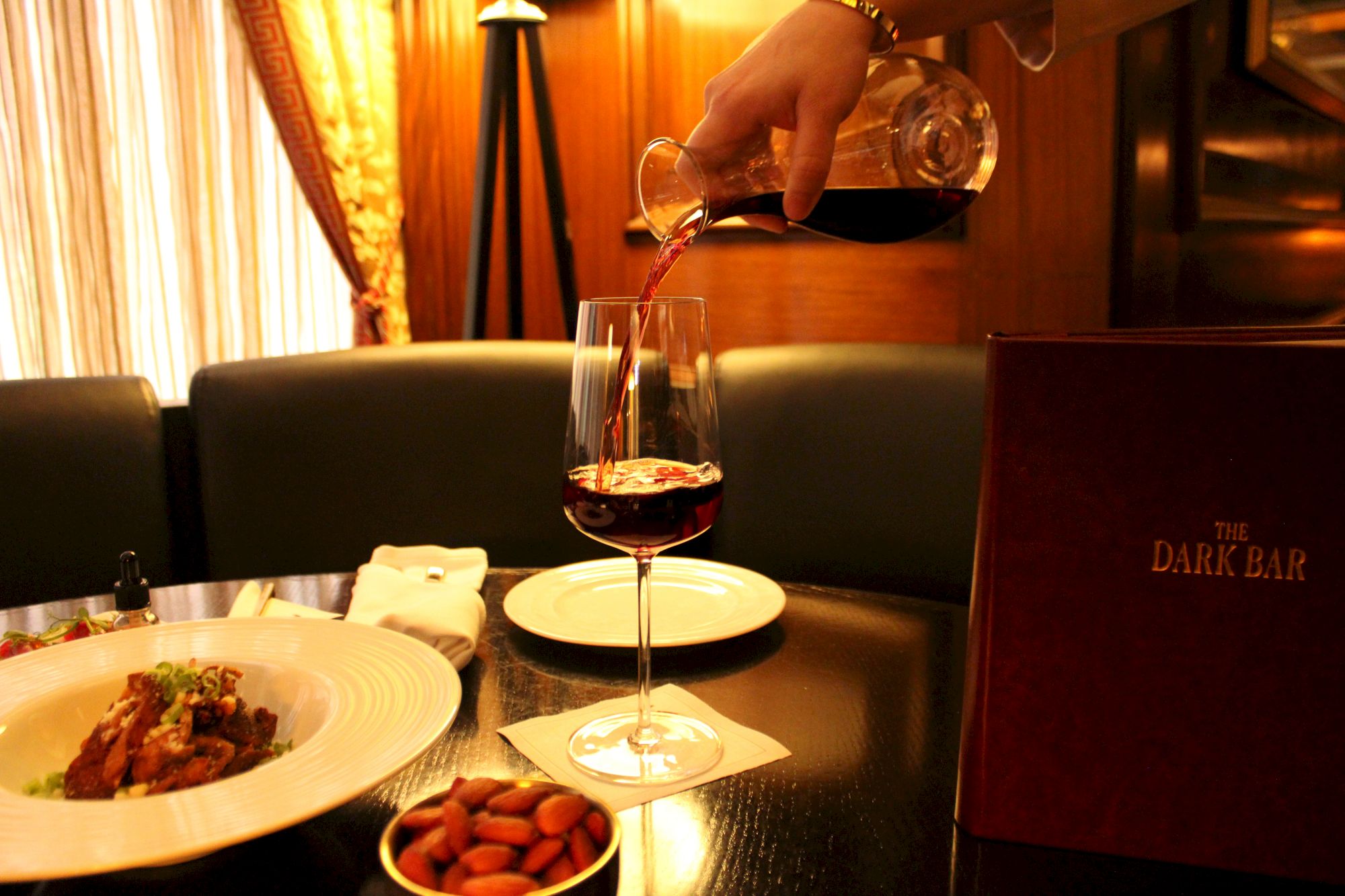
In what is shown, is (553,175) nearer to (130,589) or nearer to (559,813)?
(130,589)

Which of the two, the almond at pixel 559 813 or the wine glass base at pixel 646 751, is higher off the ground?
the almond at pixel 559 813

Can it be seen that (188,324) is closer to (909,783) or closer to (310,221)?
(310,221)

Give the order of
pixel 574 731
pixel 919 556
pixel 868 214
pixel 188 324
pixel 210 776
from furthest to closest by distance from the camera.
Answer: pixel 188 324, pixel 919 556, pixel 868 214, pixel 574 731, pixel 210 776

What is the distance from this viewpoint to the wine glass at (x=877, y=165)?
35.4 inches

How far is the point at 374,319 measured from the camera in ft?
10.2

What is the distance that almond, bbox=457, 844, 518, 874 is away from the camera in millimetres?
470

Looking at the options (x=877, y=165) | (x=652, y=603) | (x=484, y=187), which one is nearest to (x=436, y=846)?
(x=652, y=603)

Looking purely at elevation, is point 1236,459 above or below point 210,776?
above

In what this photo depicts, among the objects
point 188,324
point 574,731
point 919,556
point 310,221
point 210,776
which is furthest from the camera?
point 310,221

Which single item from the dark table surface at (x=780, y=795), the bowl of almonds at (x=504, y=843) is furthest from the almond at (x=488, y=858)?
the dark table surface at (x=780, y=795)

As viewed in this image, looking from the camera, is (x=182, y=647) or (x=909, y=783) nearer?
(x=909, y=783)

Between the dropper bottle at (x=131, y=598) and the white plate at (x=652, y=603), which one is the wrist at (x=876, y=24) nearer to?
the white plate at (x=652, y=603)

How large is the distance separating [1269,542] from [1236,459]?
49 millimetres

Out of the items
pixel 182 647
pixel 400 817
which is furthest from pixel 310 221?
pixel 400 817
